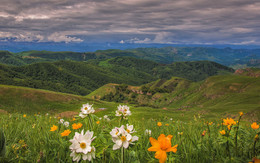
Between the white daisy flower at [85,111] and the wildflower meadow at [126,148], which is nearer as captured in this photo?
the wildflower meadow at [126,148]

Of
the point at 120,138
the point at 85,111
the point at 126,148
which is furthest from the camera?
the point at 85,111

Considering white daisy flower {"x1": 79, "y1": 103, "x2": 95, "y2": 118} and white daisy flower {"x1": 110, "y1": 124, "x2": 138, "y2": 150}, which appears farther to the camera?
white daisy flower {"x1": 79, "y1": 103, "x2": 95, "y2": 118}

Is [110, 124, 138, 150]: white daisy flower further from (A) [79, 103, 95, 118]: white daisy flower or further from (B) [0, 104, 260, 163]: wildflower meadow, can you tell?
(A) [79, 103, 95, 118]: white daisy flower

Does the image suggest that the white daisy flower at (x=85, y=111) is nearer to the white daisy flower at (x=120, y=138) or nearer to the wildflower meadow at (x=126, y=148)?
the wildflower meadow at (x=126, y=148)

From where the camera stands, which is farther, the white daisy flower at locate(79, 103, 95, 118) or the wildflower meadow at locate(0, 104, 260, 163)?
the white daisy flower at locate(79, 103, 95, 118)

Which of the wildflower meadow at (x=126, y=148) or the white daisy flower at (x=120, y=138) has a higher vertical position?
the white daisy flower at (x=120, y=138)

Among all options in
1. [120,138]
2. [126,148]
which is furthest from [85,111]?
[120,138]

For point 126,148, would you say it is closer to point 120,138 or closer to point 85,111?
point 120,138

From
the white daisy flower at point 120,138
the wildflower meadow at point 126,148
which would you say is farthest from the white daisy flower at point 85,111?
the white daisy flower at point 120,138

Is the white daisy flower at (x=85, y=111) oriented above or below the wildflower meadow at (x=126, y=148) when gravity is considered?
above

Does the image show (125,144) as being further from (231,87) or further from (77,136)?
(231,87)

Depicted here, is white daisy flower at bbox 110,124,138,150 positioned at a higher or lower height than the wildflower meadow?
higher

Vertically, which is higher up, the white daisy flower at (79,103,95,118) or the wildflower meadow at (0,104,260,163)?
the white daisy flower at (79,103,95,118)

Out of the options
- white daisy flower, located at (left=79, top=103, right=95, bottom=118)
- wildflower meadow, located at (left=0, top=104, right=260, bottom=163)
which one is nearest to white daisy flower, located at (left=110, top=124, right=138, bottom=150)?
wildflower meadow, located at (left=0, top=104, right=260, bottom=163)
